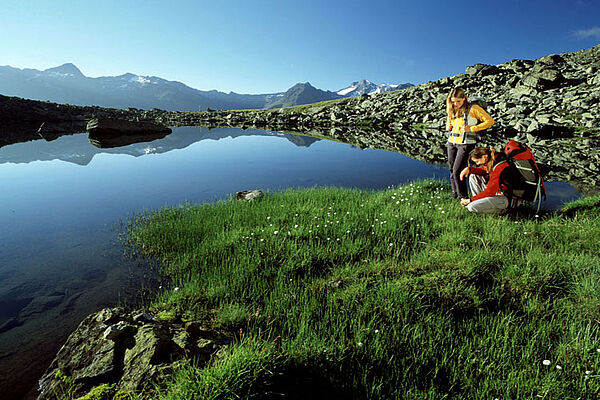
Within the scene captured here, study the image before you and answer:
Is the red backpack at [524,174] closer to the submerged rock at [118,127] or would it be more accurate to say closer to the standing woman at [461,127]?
the standing woman at [461,127]

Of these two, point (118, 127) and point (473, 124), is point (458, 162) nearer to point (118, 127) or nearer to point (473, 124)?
point (473, 124)

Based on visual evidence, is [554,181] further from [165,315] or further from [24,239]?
[24,239]

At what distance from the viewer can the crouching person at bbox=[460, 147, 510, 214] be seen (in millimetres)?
7645

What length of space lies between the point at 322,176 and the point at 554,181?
13637mm

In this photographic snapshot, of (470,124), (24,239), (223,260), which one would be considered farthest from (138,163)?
(470,124)

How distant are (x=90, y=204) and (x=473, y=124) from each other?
16394 mm

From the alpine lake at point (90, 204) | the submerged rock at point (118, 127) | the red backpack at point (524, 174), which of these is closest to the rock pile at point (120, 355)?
the alpine lake at point (90, 204)

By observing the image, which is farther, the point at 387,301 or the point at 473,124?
the point at 473,124

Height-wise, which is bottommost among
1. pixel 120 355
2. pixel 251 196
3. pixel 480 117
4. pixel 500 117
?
pixel 120 355

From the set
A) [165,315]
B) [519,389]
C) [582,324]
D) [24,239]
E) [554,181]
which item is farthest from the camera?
[554,181]

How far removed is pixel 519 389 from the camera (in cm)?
293

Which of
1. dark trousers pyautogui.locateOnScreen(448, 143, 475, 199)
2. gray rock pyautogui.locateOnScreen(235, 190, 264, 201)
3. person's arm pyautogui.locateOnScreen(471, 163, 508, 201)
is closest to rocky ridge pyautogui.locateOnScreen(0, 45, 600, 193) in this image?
dark trousers pyautogui.locateOnScreen(448, 143, 475, 199)

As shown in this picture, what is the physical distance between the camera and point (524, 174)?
7.39m

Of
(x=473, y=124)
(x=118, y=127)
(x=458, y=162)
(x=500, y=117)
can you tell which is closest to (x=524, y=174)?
(x=458, y=162)
